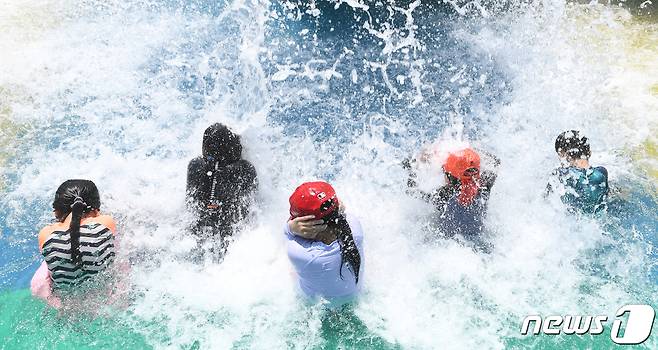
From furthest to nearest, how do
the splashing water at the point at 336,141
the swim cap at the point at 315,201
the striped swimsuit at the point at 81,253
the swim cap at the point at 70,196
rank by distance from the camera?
the splashing water at the point at 336,141 < the swim cap at the point at 70,196 < the striped swimsuit at the point at 81,253 < the swim cap at the point at 315,201

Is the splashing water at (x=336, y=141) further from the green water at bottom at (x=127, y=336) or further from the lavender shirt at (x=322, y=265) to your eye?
the lavender shirt at (x=322, y=265)

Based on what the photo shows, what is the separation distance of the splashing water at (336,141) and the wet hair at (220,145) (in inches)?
28.7

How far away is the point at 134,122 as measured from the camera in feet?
21.8

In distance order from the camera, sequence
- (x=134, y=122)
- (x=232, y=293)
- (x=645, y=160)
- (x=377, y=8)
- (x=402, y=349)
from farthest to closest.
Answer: (x=377, y=8) < (x=134, y=122) < (x=645, y=160) < (x=232, y=293) < (x=402, y=349)

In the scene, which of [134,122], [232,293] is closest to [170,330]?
[232,293]

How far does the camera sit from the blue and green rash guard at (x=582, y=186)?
189 inches

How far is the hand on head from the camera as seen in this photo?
383 cm

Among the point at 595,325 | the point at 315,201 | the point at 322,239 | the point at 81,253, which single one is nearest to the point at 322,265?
the point at 322,239

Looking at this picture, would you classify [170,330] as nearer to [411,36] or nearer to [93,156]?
[93,156]

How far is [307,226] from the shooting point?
12.6ft

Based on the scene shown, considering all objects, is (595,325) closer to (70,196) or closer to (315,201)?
(315,201)

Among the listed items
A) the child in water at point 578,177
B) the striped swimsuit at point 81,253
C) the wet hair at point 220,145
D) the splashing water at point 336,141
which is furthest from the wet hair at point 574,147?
the striped swimsuit at point 81,253

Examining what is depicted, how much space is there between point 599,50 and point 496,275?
4.78m

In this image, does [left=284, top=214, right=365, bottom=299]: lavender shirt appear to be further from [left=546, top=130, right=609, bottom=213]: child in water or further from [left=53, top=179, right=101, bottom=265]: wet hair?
[left=546, top=130, right=609, bottom=213]: child in water
